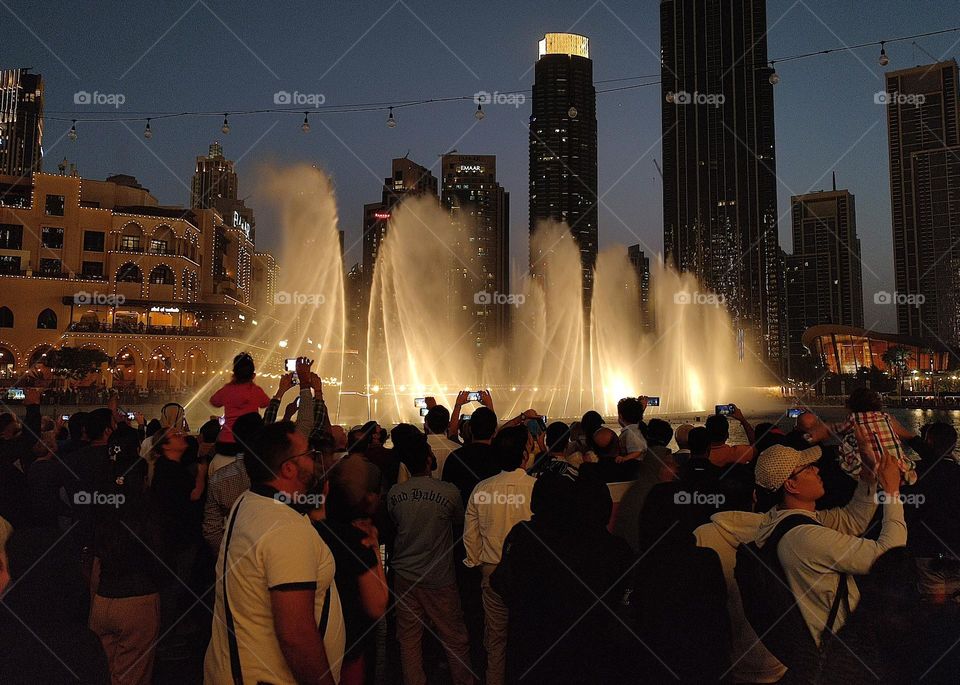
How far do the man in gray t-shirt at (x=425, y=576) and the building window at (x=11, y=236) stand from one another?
71.7 meters

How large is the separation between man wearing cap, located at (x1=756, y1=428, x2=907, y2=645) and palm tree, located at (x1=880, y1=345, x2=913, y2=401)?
128 m

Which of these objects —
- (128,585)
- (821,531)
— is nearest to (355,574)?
(128,585)

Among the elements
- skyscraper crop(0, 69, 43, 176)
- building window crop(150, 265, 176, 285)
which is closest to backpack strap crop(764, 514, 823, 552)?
building window crop(150, 265, 176, 285)

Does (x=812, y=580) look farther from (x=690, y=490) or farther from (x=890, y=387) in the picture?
(x=890, y=387)

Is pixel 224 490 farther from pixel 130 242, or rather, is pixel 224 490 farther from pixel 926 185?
pixel 926 185

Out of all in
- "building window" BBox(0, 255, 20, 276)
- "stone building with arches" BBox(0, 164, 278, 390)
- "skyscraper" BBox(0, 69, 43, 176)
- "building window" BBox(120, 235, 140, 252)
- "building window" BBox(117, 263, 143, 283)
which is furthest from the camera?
"skyscraper" BBox(0, 69, 43, 176)

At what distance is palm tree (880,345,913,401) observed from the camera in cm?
11844

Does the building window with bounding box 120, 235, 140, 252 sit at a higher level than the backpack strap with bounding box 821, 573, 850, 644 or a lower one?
higher

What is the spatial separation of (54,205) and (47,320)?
1086cm

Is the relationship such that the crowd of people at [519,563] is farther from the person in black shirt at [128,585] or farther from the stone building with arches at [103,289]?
the stone building with arches at [103,289]

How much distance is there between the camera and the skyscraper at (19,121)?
181750 mm

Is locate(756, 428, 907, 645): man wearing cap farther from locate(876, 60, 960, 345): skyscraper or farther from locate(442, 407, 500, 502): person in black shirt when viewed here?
locate(876, 60, 960, 345): skyscraper

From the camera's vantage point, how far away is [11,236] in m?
63.1

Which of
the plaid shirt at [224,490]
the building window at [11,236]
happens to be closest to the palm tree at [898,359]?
the building window at [11,236]
